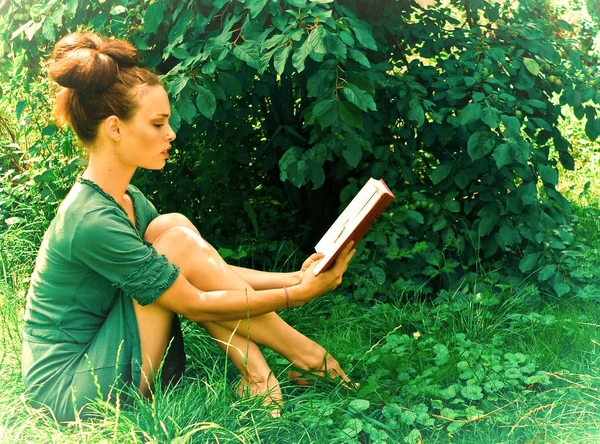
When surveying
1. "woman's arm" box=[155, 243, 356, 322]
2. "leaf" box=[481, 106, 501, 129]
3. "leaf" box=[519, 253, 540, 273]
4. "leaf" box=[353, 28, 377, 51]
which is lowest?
"leaf" box=[519, 253, 540, 273]

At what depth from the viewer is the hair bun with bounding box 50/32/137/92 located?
7.93ft

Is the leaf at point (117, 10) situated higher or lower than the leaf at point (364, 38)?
higher

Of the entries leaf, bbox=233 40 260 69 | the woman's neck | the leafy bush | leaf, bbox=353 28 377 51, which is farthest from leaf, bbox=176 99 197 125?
leaf, bbox=353 28 377 51

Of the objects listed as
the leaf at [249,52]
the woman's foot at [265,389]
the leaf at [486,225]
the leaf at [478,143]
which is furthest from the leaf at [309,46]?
the leaf at [486,225]

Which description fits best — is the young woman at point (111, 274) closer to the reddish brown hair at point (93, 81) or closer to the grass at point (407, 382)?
the reddish brown hair at point (93, 81)

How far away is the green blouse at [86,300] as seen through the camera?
2.37m

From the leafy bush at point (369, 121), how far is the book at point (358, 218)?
0.59 meters

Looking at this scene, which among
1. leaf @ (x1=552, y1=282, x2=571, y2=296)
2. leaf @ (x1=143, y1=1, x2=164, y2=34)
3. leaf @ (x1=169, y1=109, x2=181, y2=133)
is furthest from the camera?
leaf @ (x1=552, y1=282, x2=571, y2=296)

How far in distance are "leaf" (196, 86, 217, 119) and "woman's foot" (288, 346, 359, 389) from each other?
0.98 m

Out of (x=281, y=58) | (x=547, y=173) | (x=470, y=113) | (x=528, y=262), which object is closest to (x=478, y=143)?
(x=470, y=113)

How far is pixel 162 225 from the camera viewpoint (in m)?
2.77

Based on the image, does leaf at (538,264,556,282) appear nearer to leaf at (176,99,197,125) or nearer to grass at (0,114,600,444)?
grass at (0,114,600,444)

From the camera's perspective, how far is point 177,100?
2961 millimetres

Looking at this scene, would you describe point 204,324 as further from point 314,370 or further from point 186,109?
point 186,109
